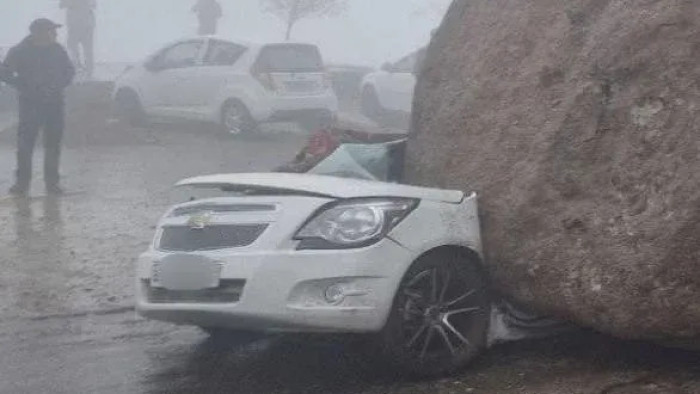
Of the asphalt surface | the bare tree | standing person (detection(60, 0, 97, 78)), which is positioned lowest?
the asphalt surface

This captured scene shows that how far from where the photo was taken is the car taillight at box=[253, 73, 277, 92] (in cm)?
1711

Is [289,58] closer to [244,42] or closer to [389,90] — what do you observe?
[244,42]

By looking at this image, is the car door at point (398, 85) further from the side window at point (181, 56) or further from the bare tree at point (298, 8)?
the bare tree at point (298, 8)

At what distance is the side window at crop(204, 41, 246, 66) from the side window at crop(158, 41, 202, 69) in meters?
0.25

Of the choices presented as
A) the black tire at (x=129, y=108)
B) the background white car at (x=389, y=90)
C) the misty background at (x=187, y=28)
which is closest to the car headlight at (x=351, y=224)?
the black tire at (x=129, y=108)

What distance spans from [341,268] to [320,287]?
136 millimetres

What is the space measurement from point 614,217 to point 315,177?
1595mm

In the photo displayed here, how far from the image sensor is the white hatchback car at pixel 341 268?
17.2 feet

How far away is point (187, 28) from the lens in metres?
52.9

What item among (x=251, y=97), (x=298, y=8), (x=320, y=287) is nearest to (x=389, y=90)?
(x=251, y=97)

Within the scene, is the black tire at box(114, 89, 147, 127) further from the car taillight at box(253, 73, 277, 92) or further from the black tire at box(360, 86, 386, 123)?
the black tire at box(360, 86, 386, 123)

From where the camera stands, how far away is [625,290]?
5008mm

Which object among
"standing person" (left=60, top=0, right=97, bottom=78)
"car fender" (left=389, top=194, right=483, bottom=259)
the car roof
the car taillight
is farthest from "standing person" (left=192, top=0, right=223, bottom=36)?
"car fender" (left=389, top=194, right=483, bottom=259)

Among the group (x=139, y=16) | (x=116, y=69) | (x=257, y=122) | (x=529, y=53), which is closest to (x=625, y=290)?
(x=529, y=53)
